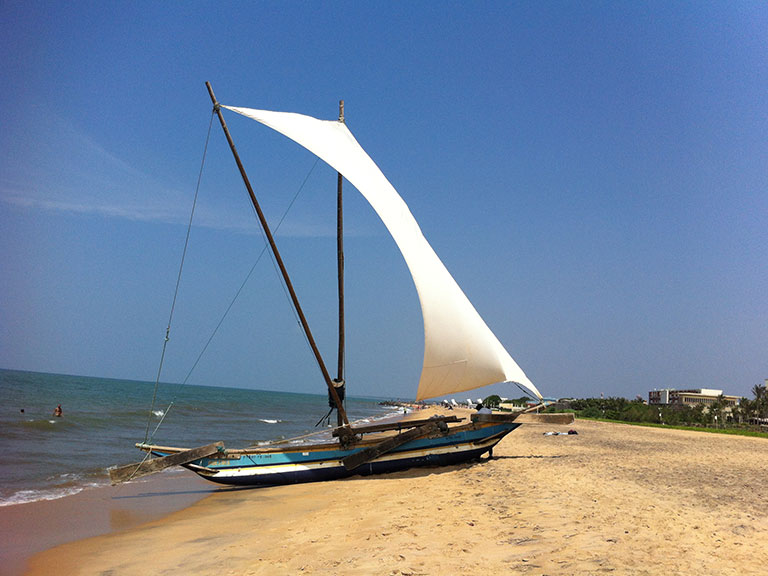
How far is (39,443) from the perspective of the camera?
20172 mm

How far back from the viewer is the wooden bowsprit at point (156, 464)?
11562 mm

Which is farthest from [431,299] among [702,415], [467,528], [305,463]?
[702,415]

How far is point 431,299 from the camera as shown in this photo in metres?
13.0

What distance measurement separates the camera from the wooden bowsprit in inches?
455

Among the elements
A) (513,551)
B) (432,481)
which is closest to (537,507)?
(513,551)

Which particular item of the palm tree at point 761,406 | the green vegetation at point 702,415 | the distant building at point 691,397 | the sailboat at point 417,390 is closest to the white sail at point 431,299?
the sailboat at point 417,390

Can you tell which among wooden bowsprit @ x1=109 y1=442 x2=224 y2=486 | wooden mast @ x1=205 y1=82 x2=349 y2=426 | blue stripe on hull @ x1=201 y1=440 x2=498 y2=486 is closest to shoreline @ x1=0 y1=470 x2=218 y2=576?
wooden bowsprit @ x1=109 y1=442 x2=224 y2=486

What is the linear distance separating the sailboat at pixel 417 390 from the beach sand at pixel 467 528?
48 centimetres

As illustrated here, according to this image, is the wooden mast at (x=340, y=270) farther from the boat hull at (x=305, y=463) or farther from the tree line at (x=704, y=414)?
the tree line at (x=704, y=414)

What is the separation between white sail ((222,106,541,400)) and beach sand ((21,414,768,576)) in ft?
7.22

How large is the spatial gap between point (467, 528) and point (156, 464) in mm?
7966

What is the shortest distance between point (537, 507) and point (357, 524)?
2.67m

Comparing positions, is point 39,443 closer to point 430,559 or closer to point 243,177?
point 243,177

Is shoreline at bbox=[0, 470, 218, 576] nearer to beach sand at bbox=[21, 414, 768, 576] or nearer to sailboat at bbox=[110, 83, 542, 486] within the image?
beach sand at bbox=[21, 414, 768, 576]
